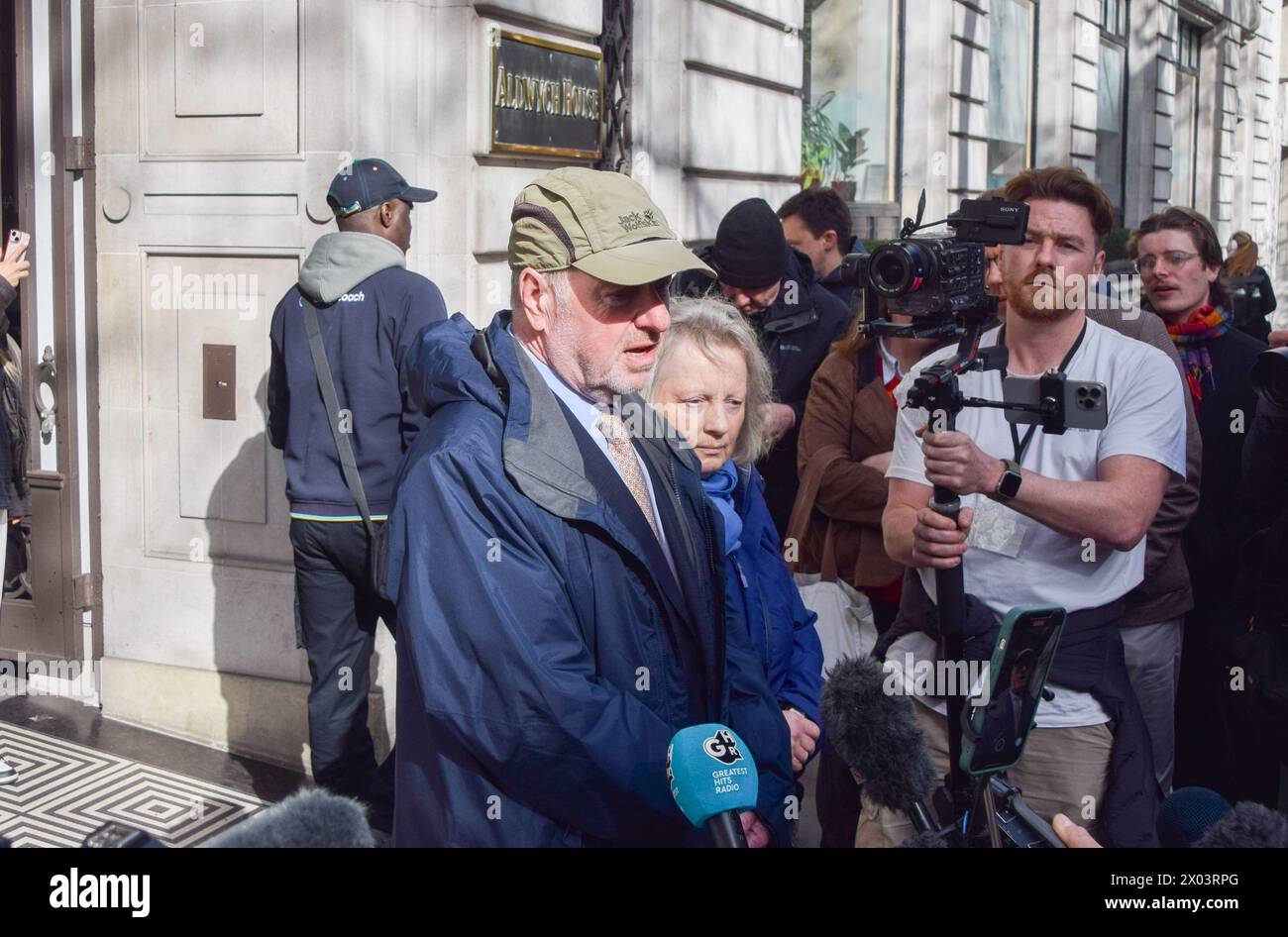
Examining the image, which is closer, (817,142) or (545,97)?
(545,97)

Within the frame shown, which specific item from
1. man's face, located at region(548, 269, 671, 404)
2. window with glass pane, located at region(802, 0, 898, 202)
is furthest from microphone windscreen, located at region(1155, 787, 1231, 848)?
window with glass pane, located at region(802, 0, 898, 202)

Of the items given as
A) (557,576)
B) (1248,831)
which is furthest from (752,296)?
(1248,831)

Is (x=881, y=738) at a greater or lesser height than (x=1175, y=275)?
lesser

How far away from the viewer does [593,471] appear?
2.53 metres

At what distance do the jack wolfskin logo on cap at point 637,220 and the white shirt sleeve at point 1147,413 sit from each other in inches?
59.6

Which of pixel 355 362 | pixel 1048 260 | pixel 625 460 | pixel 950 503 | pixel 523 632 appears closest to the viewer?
pixel 523 632

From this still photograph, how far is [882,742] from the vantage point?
8.38 feet

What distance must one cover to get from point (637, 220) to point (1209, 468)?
10.5ft

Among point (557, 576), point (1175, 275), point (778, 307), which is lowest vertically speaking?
point (557, 576)

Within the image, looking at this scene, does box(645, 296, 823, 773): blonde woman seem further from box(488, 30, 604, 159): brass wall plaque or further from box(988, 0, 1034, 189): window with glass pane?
box(988, 0, 1034, 189): window with glass pane

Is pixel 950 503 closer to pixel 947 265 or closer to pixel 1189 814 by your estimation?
pixel 947 265

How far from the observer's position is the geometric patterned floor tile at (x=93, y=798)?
17.2 ft

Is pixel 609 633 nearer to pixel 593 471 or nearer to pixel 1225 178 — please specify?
pixel 593 471
